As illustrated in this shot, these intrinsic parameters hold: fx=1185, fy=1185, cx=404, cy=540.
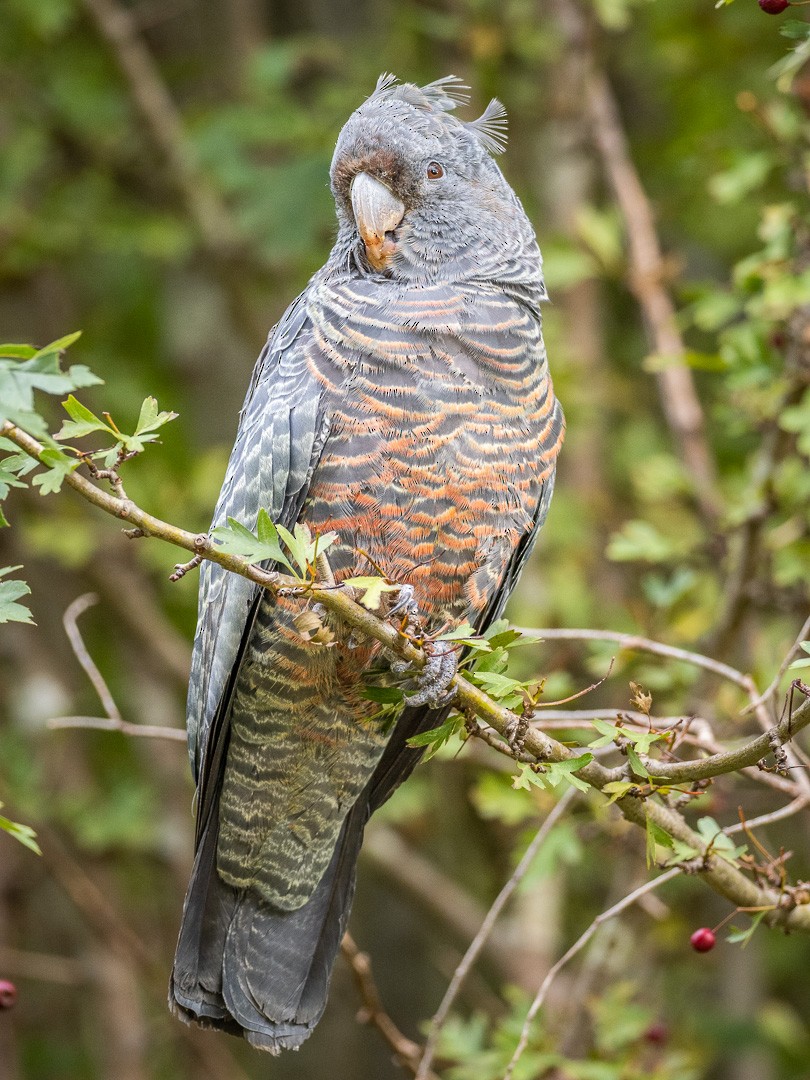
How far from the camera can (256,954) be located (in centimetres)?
342

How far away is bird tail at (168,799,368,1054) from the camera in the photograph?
3322 mm

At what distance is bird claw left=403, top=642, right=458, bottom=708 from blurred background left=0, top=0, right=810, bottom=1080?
1.08m

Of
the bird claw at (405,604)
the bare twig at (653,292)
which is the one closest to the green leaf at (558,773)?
the bird claw at (405,604)

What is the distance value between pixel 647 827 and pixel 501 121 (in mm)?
2520

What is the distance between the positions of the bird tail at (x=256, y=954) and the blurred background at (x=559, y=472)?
0.62 m

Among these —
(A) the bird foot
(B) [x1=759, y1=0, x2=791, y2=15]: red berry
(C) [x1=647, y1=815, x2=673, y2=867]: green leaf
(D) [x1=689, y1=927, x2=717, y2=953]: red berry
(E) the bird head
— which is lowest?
(D) [x1=689, y1=927, x2=717, y2=953]: red berry

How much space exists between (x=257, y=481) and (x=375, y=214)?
86 centimetres

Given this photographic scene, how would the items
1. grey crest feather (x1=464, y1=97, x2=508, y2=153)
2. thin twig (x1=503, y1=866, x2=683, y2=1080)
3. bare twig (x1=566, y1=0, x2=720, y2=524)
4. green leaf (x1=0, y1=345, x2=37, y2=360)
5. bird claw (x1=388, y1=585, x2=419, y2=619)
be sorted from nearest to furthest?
1. green leaf (x1=0, y1=345, x2=37, y2=360)
2. thin twig (x1=503, y1=866, x2=683, y2=1080)
3. bird claw (x1=388, y1=585, x2=419, y2=619)
4. grey crest feather (x1=464, y1=97, x2=508, y2=153)
5. bare twig (x1=566, y1=0, x2=720, y2=524)

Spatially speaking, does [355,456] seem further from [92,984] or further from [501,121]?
[92,984]

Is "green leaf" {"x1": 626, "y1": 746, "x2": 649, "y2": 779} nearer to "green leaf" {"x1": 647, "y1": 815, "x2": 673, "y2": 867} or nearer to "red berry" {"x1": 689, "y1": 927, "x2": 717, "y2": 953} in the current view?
"green leaf" {"x1": 647, "y1": 815, "x2": 673, "y2": 867}

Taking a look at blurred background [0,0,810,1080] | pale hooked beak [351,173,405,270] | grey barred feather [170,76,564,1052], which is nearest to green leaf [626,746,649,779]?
grey barred feather [170,76,564,1052]

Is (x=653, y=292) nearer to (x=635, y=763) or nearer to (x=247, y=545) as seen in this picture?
(x=635, y=763)

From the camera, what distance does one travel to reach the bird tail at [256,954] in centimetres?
332

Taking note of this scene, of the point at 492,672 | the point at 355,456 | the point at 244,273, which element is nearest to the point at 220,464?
the point at 244,273
